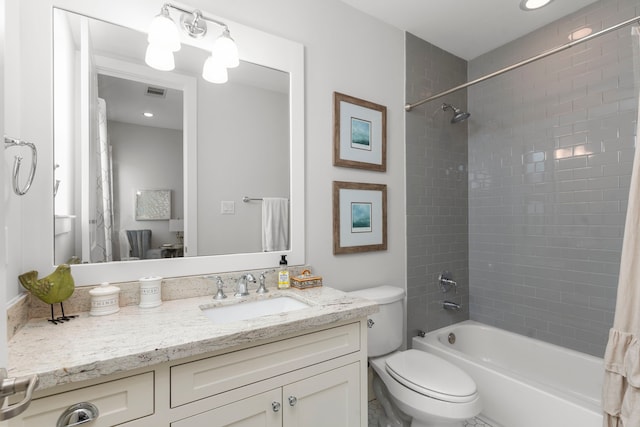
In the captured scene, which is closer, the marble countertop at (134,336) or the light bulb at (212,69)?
the marble countertop at (134,336)

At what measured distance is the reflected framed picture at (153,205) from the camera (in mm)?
1348

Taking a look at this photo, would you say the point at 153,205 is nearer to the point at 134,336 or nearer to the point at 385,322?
the point at 134,336

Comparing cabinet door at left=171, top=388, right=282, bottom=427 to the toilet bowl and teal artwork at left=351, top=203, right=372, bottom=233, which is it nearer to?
the toilet bowl

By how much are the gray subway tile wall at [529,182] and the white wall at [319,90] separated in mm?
156

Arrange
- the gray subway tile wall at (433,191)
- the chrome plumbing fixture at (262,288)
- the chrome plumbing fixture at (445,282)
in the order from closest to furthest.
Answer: the chrome plumbing fixture at (262,288)
the gray subway tile wall at (433,191)
the chrome plumbing fixture at (445,282)

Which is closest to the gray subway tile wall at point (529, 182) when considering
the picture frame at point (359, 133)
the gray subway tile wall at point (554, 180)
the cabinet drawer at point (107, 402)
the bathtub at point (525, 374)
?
the gray subway tile wall at point (554, 180)

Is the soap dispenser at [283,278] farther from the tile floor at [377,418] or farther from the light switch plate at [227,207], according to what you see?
the tile floor at [377,418]

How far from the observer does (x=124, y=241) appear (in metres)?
1.30

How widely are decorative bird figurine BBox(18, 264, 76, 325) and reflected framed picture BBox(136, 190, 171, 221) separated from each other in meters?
0.35

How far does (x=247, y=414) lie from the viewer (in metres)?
1.01

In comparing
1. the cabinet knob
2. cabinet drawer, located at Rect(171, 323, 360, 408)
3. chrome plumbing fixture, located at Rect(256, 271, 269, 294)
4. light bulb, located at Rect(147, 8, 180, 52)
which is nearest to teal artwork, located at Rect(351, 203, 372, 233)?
chrome plumbing fixture, located at Rect(256, 271, 269, 294)

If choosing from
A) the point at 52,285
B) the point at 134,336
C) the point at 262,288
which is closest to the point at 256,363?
the point at 134,336

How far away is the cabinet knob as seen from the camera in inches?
30.1

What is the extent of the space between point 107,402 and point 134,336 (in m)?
0.17
